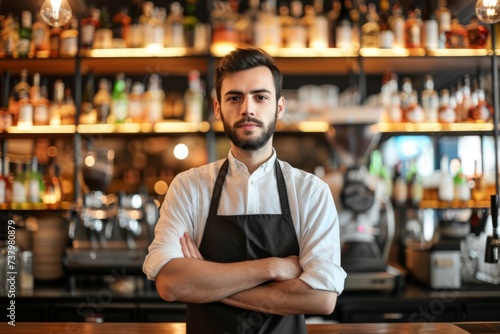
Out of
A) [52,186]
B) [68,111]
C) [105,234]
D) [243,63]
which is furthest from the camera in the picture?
[52,186]

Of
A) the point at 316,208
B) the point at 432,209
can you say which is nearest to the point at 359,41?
the point at 432,209

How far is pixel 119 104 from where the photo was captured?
3129 mm

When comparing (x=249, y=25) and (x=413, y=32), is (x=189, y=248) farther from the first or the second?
(x=413, y=32)

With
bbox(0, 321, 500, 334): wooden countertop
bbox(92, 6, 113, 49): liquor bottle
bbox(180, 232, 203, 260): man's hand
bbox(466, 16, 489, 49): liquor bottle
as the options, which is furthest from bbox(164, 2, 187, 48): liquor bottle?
bbox(180, 232, 203, 260): man's hand

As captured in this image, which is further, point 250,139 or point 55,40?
point 55,40

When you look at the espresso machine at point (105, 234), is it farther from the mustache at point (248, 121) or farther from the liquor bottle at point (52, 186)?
the mustache at point (248, 121)

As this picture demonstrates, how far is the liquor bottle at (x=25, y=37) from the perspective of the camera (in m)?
3.10

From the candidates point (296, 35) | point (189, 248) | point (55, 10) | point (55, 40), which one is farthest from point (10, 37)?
point (189, 248)

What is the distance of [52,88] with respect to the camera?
346 centimetres

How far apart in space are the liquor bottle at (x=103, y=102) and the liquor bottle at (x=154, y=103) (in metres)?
0.22

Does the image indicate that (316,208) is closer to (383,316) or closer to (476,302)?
(383,316)

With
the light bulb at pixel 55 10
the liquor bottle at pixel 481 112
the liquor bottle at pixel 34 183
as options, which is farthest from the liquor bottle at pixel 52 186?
the liquor bottle at pixel 481 112

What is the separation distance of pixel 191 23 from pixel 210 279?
230cm

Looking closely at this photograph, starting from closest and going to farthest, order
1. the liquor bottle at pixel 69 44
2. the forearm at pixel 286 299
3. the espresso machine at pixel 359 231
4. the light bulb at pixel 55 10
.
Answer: the forearm at pixel 286 299 → the light bulb at pixel 55 10 → the espresso machine at pixel 359 231 → the liquor bottle at pixel 69 44
